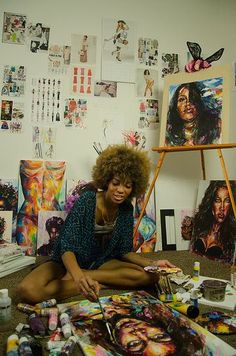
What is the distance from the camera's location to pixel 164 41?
241 cm

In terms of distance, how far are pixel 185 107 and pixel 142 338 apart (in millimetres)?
1462

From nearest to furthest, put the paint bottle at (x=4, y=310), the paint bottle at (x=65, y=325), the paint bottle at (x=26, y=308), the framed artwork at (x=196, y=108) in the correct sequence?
the paint bottle at (x=65, y=325) < the paint bottle at (x=4, y=310) < the paint bottle at (x=26, y=308) < the framed artwork at (x=196, y=108)

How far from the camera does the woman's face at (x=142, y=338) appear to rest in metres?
1.01

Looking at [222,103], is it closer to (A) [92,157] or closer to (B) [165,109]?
(B) [165,109]

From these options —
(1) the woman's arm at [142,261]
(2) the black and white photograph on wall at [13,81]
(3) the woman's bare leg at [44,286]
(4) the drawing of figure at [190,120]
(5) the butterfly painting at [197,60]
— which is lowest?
(3) the woman's bare leg at [44,286]

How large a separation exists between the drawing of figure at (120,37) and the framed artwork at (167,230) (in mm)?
1156

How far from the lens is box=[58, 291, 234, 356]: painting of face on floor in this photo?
1009 millimetres

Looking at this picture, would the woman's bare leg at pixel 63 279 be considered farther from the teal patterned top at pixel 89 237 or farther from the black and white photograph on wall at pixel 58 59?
the black and white photograph on wall at pixel 58 59

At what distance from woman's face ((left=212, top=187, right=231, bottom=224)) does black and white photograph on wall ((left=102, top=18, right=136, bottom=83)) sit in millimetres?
992

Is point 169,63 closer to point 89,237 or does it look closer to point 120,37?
point 120,37

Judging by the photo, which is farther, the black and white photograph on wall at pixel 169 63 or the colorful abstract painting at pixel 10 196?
the black and white photograph on wall at pixel 169 63

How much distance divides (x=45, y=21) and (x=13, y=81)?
1.50 ft

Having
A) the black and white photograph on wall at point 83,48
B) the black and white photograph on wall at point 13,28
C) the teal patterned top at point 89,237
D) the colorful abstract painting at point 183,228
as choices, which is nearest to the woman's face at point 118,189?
the teal patterned top at point 89,237

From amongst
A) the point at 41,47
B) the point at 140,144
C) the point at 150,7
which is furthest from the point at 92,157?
the point at 150,7
